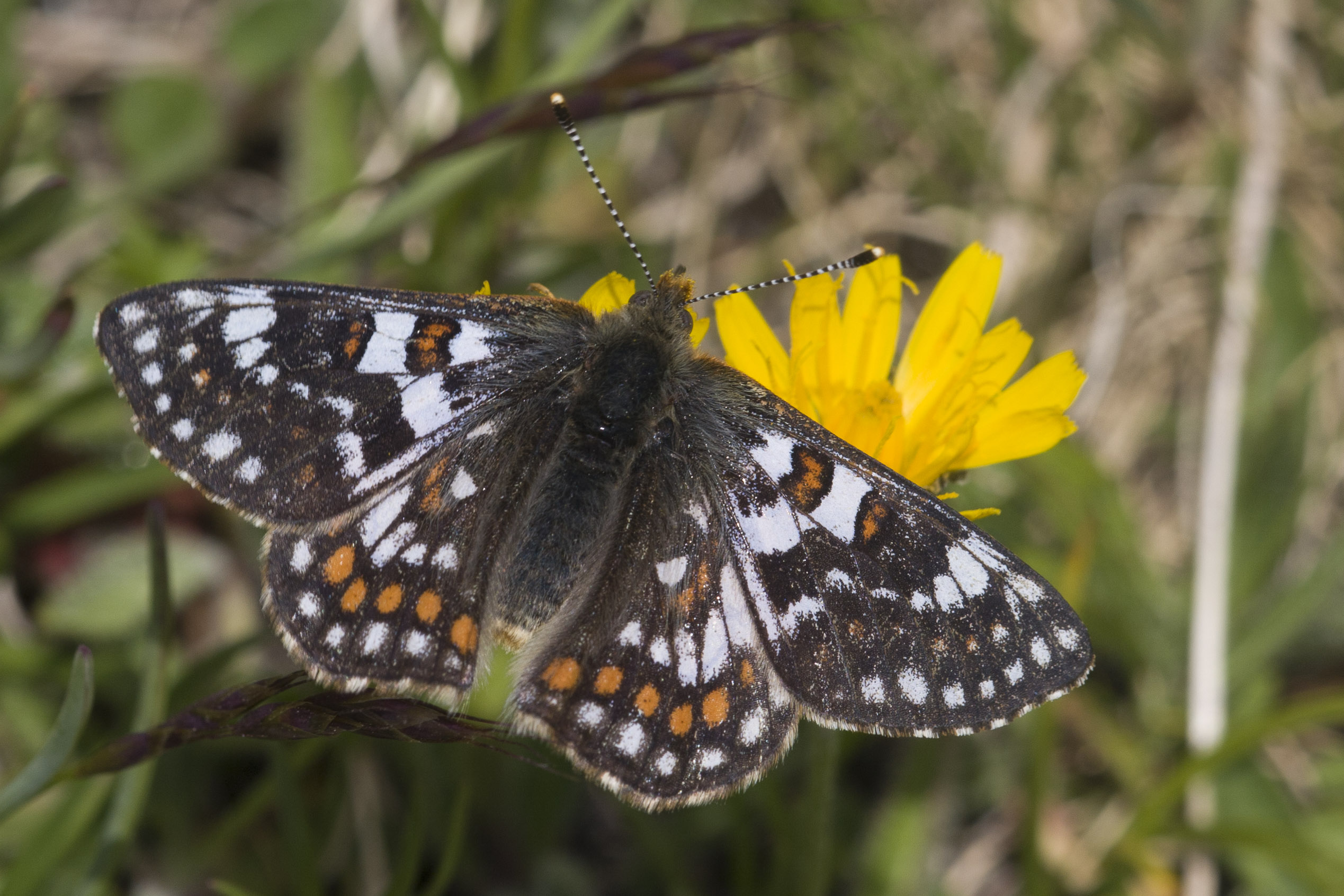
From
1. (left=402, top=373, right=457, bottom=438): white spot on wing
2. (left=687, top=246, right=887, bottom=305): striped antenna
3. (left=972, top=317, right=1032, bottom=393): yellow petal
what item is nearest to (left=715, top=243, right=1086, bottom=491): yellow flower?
(left=972, top=317, right=1032, bottom=393): yellow petal

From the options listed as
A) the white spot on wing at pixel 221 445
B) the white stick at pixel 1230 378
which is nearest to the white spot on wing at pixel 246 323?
the white spot on wing at pixel 221 445

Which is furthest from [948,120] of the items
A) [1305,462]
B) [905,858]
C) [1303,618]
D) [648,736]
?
[648,736]

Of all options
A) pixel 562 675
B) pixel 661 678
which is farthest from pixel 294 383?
pixel 661 678

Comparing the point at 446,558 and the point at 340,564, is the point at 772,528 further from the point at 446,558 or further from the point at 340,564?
the point at 340,564

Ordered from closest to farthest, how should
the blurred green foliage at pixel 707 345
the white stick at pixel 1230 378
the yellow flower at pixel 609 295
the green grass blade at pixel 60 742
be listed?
the green grass blade at pixel 60 742 < the yellow flower at pixel 609 295 < the blurred green foliage at pixel 707 345 < the white stick at pixel 1230 378

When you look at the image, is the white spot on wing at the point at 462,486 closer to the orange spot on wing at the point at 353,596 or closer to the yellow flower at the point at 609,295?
the orange spot on wing at the point at 353,596

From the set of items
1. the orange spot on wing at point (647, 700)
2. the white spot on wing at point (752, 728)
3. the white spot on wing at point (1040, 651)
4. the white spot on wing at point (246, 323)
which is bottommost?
the white spot on wing at point (752, 728)
